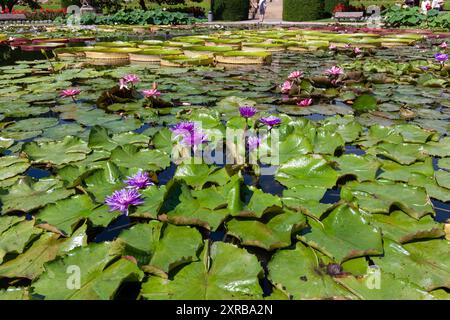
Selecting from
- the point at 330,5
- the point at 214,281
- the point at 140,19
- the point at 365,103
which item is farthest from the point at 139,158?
the point at 330,5

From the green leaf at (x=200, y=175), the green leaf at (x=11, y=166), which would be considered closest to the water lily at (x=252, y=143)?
the green leaf at (x=200, y=175)

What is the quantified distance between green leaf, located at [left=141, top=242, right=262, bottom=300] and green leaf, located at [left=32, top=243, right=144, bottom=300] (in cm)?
11

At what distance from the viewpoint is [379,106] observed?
397cm

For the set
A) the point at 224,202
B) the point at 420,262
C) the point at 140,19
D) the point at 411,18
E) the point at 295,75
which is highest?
the point at 140,19

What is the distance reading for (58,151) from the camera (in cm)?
264

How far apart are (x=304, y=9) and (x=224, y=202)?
27.3 m

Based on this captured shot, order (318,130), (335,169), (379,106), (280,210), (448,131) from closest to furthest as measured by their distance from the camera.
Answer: (280,210) < (335,169) < (318,130) < (448,131) < (379,106)

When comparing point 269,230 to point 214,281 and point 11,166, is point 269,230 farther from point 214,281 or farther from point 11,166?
point 11,166

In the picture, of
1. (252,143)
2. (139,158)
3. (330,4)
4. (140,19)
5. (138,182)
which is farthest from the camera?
(330,4)

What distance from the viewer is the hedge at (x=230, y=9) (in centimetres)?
2934

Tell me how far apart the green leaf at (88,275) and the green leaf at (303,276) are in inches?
22.7
